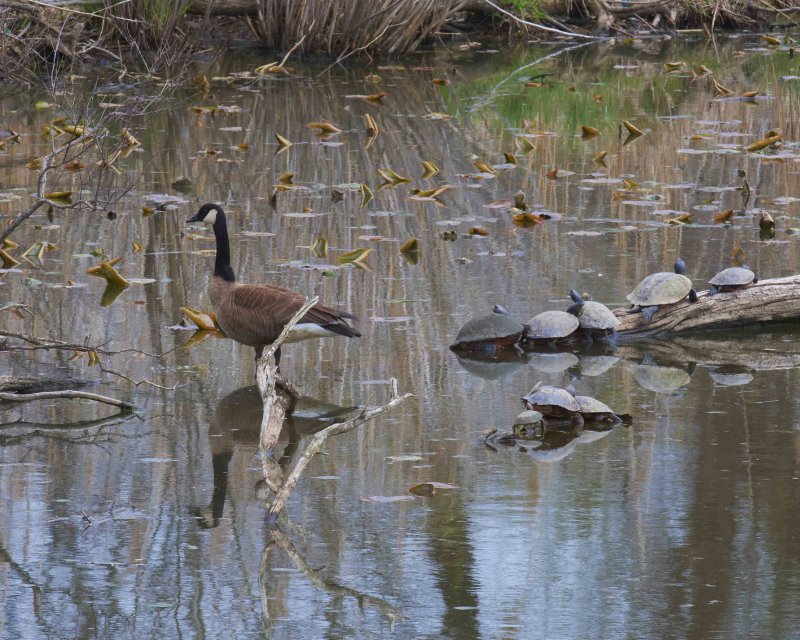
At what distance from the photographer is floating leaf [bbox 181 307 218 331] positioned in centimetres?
758

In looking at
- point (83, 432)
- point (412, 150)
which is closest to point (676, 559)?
point (83, 432)

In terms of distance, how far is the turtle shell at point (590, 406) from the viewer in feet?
19.6

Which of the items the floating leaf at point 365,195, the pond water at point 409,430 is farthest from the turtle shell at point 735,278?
the floating leaf at point 365,195

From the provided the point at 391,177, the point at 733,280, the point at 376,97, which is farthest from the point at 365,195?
the point at 376,97

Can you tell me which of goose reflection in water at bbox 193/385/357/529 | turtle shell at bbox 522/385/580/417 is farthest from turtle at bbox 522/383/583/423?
goose reflection in water at bbox 193/385/357/529

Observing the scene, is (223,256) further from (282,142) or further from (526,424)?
(282,142)

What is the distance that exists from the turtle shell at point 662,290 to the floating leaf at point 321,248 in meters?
2.56

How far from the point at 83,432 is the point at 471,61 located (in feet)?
52.0

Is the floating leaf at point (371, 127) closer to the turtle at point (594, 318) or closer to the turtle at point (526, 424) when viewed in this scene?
the turtle at point (594, 318)

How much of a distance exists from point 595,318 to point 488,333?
0.65 meters

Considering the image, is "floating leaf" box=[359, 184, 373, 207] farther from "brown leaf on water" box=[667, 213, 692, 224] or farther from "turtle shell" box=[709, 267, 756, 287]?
"turtle shell" box=[709, 267, 756, 287]

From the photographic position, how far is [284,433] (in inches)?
237

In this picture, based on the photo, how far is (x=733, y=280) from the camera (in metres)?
7.57

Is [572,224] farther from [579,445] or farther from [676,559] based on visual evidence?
[676,559]
